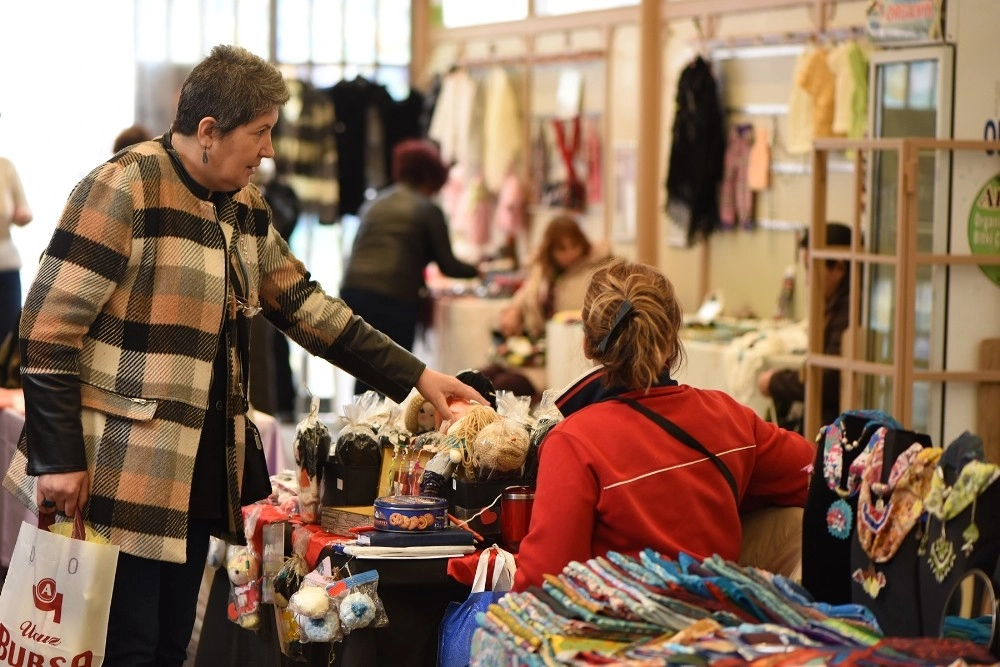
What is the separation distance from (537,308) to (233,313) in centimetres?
502

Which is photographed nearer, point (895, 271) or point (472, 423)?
point (472, 423)

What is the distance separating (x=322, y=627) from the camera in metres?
2.94

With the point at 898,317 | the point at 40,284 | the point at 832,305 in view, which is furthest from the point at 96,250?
the point at 832,305

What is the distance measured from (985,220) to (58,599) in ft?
11.5

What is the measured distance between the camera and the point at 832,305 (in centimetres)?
573

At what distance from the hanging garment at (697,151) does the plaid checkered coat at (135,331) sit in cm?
508

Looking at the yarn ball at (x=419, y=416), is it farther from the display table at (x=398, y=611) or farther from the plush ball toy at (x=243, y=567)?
the plush ball toy at (x=243, y=567)

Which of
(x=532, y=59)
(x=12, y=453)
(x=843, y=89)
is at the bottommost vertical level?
(x=12, y=453)

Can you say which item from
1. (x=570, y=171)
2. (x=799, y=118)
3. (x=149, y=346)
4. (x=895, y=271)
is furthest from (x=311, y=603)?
(x=570, y=171)

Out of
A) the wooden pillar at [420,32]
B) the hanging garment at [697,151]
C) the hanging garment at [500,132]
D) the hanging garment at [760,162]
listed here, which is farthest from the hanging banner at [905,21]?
the wooden pillar at [420,32]

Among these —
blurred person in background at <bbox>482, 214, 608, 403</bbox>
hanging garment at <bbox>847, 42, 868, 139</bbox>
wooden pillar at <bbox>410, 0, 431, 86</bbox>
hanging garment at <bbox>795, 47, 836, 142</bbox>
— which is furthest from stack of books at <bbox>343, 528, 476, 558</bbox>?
wooden pillar at <bbox>410, 0, 431, 86</bbox>

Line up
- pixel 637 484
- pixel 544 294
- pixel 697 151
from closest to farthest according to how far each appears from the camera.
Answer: pixel 637 484, pixel 697 151, pixel 544 294

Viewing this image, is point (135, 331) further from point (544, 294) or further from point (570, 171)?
point (570, 171)

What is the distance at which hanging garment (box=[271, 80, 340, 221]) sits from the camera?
9688 millimetres
